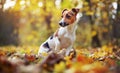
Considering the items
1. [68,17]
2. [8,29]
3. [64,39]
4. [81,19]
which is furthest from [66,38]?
[8,29]

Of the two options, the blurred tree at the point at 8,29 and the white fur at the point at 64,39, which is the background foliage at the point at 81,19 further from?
the white fur at the point at 64,39

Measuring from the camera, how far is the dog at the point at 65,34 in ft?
22.3

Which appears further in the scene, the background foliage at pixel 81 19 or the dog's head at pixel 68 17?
the background foliage at pixel 81 19

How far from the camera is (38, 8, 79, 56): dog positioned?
679cm

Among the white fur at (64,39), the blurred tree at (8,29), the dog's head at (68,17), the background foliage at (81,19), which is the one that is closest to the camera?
the dog's head at (68,17)

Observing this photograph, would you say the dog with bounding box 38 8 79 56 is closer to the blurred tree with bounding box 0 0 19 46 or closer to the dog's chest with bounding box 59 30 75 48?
the dog's chest with bounding box 59 30 75 48

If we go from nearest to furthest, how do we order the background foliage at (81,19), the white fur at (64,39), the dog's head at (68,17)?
the dog's head at (68,17) < the white fur at (64,39) < the background foliage at (81,19)

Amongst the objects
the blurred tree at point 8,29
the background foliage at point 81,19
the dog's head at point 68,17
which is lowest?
the dog's head at point 68,17

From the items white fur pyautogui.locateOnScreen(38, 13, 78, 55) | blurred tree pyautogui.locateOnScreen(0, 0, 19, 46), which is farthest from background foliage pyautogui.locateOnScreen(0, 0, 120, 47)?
white fur pyautogui.locateOnScreen(38, 13, 78, 55)

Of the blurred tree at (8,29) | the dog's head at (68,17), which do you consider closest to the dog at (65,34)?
the dog's head at (68,17)

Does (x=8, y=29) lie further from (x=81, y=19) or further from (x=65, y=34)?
(x=65, y=34)

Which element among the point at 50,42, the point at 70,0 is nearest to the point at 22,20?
the point at 70,0

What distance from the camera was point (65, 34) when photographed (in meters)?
6.94

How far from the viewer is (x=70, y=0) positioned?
9.87 m
